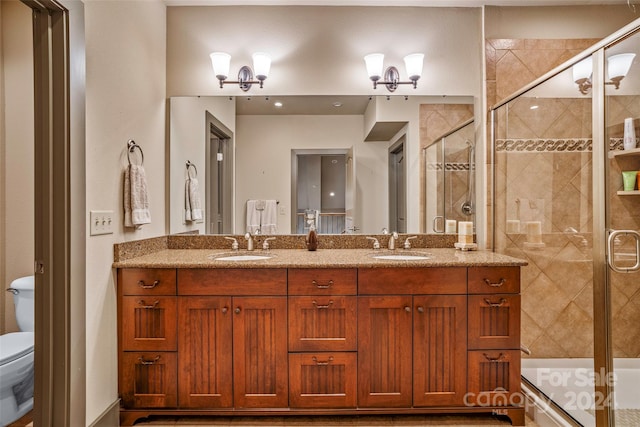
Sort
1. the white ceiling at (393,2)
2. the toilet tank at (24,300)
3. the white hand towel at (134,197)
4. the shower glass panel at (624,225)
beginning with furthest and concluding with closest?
the white ceiling at (393,2), the white hand towel at (134,197), the toilet tank at (24,300), the shower glass panel at (624,225)

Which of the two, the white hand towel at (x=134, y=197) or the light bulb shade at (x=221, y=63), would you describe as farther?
the light bulb shade at (x=221, y=63)

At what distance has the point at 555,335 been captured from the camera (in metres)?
2.42

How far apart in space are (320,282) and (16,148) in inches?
70.6

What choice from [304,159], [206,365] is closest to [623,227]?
[304,159]

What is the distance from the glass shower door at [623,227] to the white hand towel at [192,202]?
2.35 m

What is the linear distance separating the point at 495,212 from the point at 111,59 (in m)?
2.50

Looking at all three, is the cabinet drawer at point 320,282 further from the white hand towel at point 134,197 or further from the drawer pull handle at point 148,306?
the white hand towel at point 134,197

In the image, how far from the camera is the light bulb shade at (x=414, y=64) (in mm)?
2490

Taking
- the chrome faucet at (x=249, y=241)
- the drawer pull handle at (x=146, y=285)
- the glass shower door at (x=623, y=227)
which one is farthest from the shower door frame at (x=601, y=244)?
the drawer pull handle at (x=146, y=285)

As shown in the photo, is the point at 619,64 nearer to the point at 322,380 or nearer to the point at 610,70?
the point at 610,70

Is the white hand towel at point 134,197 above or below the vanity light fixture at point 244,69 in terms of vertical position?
below

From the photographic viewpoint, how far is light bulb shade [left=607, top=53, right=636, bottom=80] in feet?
5.80

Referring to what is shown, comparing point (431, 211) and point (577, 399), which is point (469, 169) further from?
point (577, 399)

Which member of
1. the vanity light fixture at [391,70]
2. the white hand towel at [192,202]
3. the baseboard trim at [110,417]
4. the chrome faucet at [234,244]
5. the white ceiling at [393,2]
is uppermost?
the white ceiling at [393,2]
